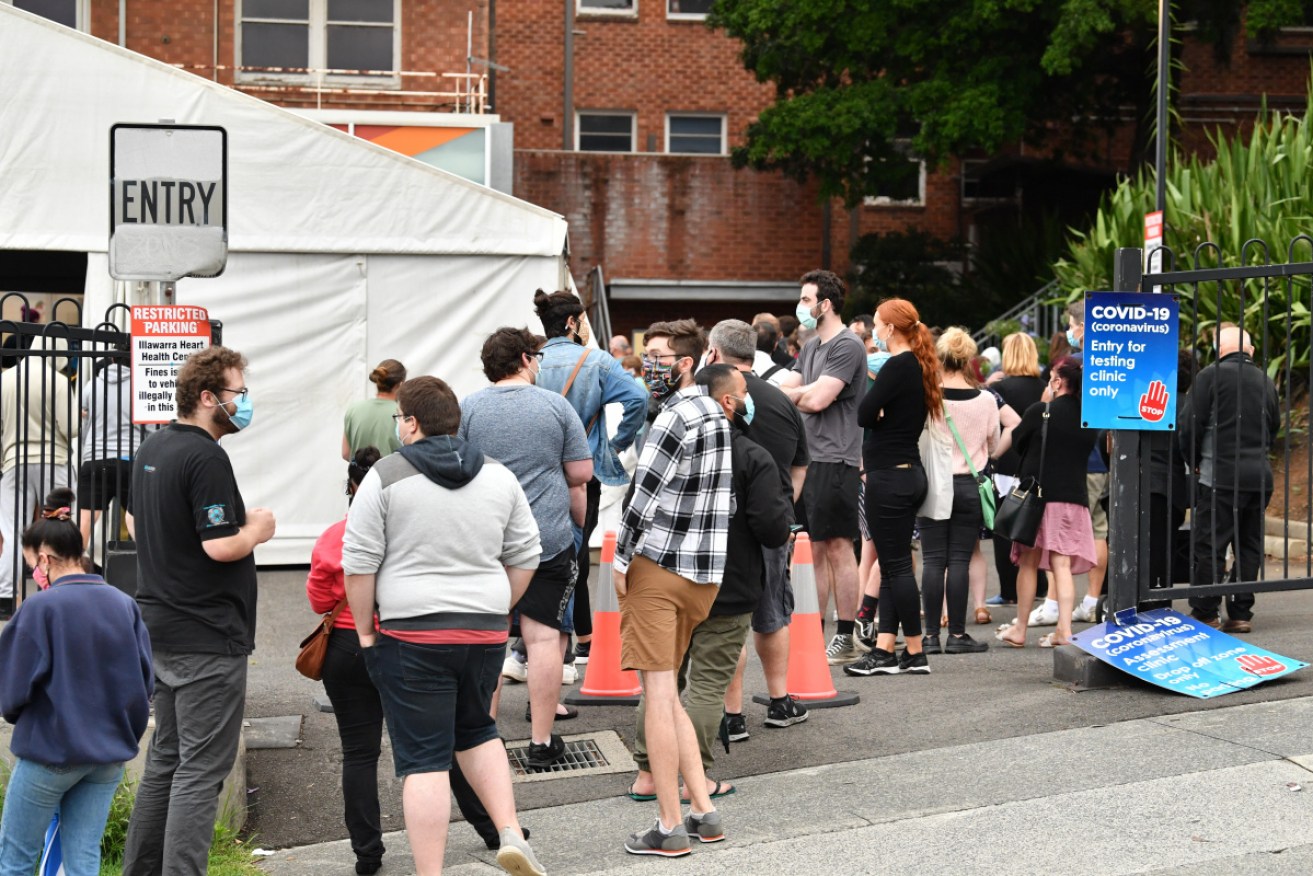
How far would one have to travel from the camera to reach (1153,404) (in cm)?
753

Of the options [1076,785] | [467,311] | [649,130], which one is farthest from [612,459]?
[649,130]

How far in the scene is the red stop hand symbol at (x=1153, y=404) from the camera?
7.52 meters

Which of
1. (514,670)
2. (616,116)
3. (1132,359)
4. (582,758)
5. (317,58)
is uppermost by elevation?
(616,116)

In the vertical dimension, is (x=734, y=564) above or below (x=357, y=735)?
above

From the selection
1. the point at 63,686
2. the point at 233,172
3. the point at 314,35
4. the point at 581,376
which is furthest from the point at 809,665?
the point at 314,35

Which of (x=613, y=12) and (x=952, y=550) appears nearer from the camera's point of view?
(x=952, y=550)

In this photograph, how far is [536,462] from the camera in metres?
6.94

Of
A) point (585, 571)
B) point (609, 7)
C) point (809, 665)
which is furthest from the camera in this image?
point (609, 7)

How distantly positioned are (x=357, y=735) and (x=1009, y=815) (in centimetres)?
251

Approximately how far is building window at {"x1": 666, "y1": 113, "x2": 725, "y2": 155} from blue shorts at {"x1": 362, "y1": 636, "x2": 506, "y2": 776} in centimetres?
2360

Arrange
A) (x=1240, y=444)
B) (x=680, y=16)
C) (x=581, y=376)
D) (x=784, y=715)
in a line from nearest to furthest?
(x=784, y=715) < (x=581, y=376) < (x=1240, y=444) < (x=680, y=16)

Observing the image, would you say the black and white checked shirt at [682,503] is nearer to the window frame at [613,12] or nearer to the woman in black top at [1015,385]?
the woman in black top at [1015,385]

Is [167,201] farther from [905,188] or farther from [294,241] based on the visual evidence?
[905,188]

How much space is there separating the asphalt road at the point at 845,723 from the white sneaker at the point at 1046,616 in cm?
112
